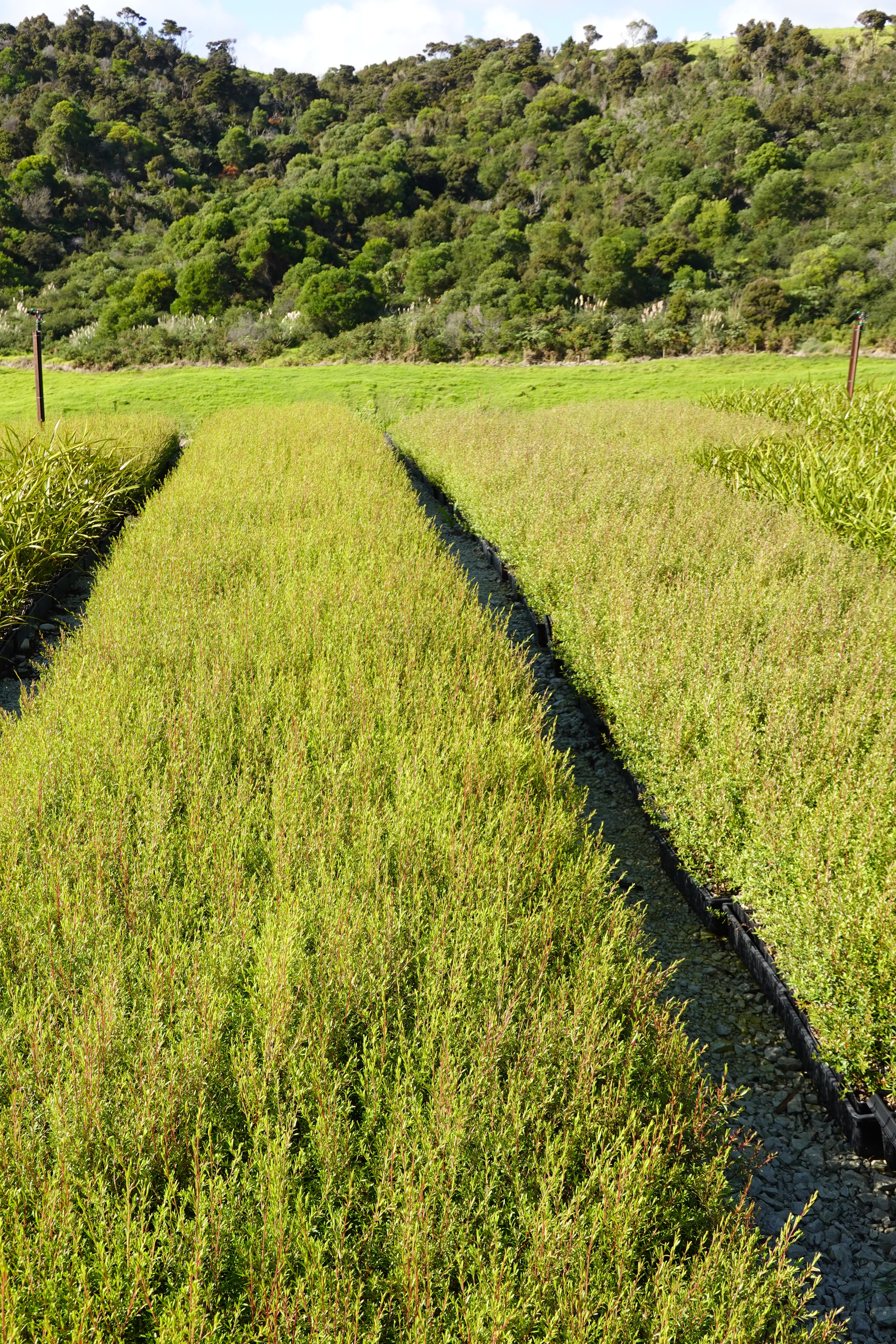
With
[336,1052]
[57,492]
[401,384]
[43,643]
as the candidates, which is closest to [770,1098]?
[336,1052]

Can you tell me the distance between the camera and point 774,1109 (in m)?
2.62

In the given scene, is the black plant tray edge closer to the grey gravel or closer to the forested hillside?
the grey gravel

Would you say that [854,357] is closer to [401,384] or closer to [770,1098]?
[401,384]

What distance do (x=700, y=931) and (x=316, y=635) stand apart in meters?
2.47

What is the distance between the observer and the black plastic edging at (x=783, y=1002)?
240cm

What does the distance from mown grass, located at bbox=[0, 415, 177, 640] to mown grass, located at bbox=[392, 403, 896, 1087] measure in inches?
158

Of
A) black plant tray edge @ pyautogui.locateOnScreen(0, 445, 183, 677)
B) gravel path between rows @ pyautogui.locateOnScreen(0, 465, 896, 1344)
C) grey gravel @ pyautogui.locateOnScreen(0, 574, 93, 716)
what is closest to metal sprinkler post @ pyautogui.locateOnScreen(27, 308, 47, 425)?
black plant tray edge @ pyautogui.locateOnScreen(0, 445, 183, 677)

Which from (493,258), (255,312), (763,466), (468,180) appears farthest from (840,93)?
(763,466)

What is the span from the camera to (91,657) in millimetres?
4293

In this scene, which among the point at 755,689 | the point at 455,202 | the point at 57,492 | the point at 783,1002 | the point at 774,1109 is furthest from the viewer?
the point at 455,202

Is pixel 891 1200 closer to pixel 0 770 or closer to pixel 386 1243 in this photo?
pixel 386 1243

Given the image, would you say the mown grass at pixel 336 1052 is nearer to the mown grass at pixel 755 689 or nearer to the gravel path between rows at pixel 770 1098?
the gravel path between rows at pixel 770 1098

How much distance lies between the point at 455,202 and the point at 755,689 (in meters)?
48.7

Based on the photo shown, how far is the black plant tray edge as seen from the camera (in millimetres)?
5875
